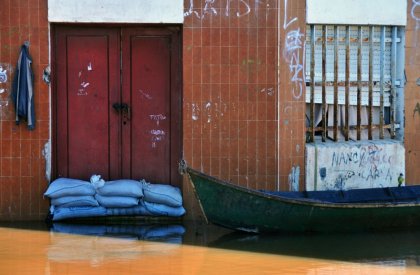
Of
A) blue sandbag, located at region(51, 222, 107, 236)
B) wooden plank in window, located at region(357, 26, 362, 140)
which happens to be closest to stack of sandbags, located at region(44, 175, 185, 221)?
blue sandbag, located at region(51, 222, 107, 236)

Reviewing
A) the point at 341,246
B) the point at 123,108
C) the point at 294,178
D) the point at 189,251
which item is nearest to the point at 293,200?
the point at 341,246

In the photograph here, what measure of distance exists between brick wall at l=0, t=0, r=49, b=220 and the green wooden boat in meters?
2.70

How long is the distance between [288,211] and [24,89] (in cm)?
410

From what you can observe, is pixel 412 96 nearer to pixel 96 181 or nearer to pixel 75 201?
pixel 96 181

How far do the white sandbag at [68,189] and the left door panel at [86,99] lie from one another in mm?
488

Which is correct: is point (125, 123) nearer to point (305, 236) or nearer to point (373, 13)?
point (305, 236)

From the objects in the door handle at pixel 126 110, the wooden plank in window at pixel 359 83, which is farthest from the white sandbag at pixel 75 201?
the wooden plank in window at pixel 359 83

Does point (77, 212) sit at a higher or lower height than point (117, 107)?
lower

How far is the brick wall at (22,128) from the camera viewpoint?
11.0 m

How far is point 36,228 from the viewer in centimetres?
1066

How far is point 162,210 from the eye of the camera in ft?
36.2

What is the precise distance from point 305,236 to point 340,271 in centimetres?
194

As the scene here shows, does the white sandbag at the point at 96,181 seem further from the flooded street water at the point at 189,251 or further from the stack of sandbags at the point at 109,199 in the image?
the flooded street water at the point at 189,251

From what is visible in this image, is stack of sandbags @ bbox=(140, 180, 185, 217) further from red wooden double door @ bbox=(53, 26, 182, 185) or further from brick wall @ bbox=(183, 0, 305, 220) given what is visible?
red wooden double door @ bbox=(53, 26, 182, 185)
